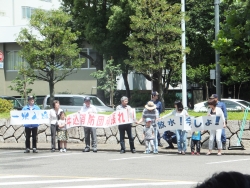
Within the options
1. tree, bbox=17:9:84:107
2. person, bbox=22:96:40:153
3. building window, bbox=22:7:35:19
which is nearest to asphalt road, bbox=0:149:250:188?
person, bbox=22:96:40:153

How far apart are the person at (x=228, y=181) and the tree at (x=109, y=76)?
40372 mm

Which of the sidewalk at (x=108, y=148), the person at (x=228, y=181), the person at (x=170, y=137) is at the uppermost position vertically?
the person at (x=228, y=181)

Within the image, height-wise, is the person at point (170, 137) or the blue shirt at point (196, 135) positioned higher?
the blue shirt at point (196, 135)

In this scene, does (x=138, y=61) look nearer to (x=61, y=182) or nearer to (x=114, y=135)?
(x=114, y=135)

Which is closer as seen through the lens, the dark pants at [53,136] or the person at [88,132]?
the person at [88,132]

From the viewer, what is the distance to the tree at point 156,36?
31547 millimetres

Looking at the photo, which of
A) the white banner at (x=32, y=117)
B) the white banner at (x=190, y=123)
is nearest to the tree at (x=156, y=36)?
the white banner at (x=32, y=117)

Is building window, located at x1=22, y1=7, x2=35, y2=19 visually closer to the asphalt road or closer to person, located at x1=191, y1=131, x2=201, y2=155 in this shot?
the asphalt road

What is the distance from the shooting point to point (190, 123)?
728 inches

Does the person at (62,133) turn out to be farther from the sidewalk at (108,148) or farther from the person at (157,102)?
A: the person at (157,102)

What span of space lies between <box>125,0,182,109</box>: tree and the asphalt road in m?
13.8

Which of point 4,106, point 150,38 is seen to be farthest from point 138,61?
point 4,106

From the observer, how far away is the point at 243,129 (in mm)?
18859

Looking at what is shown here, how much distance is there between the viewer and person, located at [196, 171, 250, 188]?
1552 millimetres
